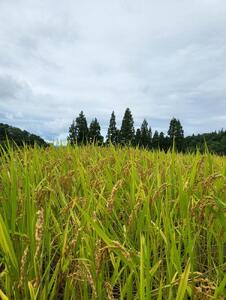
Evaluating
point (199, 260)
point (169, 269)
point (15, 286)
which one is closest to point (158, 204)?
point (199, 260)

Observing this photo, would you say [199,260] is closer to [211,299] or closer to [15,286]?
[211,299]

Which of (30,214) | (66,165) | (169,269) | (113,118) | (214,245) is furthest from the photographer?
(113,118)

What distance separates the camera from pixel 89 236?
1.75 m

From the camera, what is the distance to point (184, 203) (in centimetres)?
232

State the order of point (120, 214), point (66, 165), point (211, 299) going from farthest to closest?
point (66, 165) → point (120, 214) → point (211, 299)

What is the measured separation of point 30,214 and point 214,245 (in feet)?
3.63

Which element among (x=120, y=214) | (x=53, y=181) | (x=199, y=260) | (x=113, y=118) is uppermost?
(x=113, y=118)

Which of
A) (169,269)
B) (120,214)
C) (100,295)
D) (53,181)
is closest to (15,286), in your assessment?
(100,295)

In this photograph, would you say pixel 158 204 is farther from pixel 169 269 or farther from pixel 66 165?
pixel 66 165

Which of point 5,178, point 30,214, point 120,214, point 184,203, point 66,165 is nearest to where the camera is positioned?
point 30,214

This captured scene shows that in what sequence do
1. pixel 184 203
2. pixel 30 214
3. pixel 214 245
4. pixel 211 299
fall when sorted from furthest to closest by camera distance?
pixel 184 203 < pixel 214 245 < pixel 30 214 < pixel 211 299

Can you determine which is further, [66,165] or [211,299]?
[66,165]

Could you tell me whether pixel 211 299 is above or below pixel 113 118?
below

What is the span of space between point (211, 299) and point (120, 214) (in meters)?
1.22
